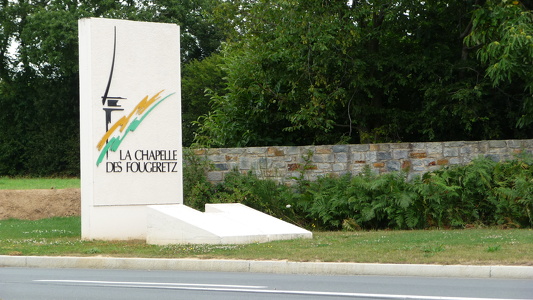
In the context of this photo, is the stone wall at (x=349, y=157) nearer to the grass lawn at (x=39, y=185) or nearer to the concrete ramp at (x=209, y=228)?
the concrete ramp at (x=209, y=228)

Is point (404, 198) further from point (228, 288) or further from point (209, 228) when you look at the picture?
point (228, 288)

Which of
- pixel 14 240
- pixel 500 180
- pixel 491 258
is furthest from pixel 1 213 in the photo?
pixel 491 258

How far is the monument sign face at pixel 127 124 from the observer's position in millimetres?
17531

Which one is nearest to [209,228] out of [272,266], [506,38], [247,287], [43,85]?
[272,266]

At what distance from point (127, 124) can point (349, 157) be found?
5.98m

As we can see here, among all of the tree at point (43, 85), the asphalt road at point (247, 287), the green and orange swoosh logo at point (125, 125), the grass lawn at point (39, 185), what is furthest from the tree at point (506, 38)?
the tree at point (43, 85)

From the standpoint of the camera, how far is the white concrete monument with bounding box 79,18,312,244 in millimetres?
17453

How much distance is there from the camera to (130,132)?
1805 centimetres

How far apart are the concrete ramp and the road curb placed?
2203 millimetres

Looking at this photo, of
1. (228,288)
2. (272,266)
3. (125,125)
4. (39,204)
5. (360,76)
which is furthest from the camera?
(39,204)

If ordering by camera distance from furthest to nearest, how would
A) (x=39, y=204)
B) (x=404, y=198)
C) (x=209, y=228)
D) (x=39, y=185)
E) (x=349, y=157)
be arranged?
(x=39, y=185) < (x=39, y=204) < (x=349, y=157) < (x=404, y=198) < (x=209, y=228)

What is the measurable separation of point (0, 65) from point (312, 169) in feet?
118

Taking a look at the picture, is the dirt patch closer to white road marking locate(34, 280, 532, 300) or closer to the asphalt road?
the asphalt road

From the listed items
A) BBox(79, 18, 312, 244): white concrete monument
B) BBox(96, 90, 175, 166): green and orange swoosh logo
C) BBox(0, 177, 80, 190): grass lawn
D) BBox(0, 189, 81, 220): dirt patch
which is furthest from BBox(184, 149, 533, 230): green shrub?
BBox(0, 177, 80, 190): grass lawn
